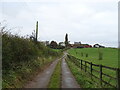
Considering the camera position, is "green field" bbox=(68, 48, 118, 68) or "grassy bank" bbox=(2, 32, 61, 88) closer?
"grassy bank" bbox=(2, 32, 61, 88)

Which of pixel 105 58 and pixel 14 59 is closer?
pixel 14 59

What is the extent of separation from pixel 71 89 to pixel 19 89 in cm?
242

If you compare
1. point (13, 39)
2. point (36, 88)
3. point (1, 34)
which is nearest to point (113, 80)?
point (36, 88)

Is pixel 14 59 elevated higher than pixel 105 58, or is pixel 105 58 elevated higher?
pixel 14 59

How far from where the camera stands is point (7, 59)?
1215 cm

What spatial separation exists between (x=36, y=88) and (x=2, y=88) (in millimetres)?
1849

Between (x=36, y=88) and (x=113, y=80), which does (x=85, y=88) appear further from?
(x=36, y=88)

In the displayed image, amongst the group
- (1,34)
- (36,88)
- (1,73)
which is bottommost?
(36,88)

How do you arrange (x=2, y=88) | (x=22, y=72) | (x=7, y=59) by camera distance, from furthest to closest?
(x=22, y=72) → (x=7, y=59) → (x=2, y=88)

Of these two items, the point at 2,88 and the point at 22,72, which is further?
the point at 22,72

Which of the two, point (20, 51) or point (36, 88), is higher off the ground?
point (20, 51)

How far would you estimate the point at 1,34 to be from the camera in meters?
12.4

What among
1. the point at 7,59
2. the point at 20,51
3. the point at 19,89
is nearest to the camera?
the point at 19,89

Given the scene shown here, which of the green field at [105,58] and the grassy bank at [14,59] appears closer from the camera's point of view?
the grassy bank at [14,59]
